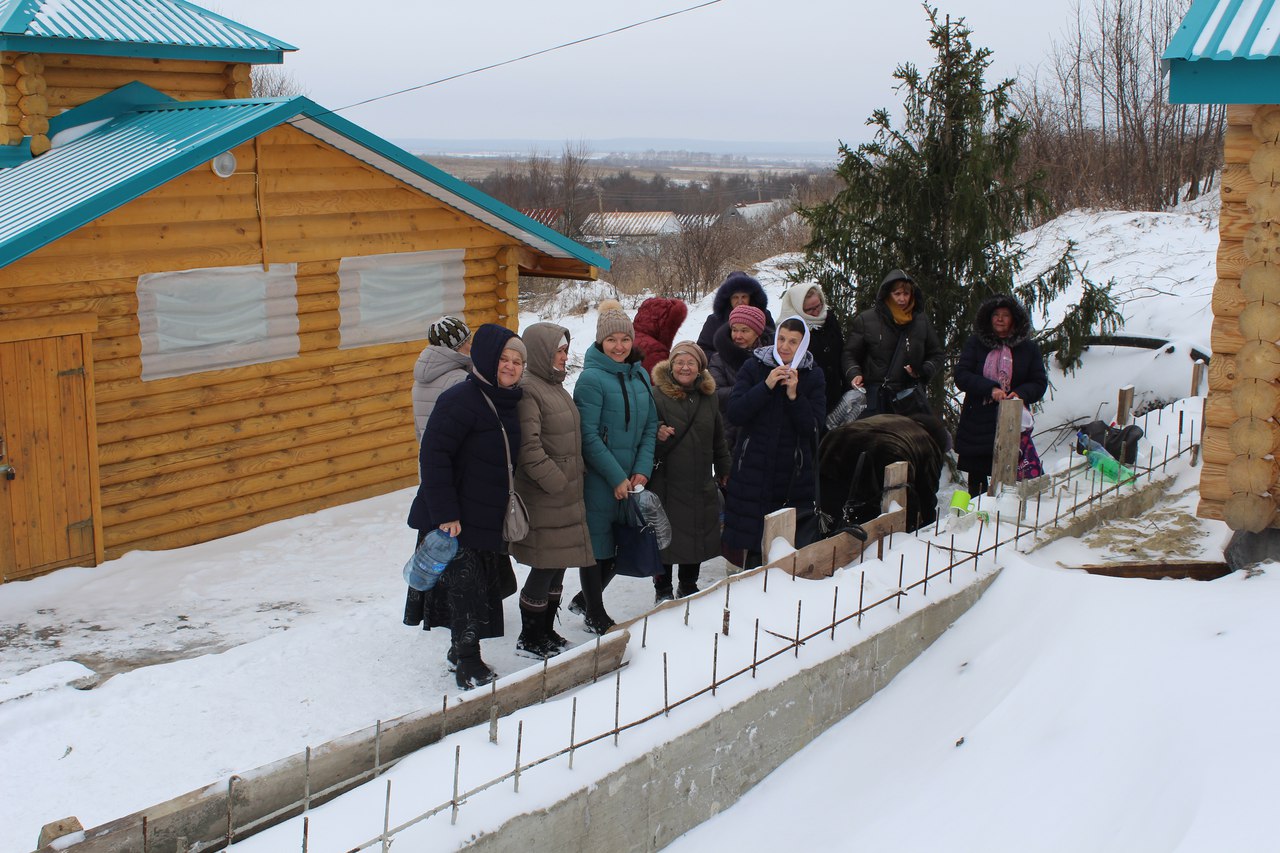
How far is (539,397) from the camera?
5.75 metres

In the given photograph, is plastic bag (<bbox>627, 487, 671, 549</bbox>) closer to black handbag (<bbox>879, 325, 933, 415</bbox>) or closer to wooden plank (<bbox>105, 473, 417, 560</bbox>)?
black handbag (<bbox>879, 325, 933, 415</bbox>)

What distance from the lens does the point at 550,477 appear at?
5668 millimetres

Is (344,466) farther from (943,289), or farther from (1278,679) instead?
(1278,679)

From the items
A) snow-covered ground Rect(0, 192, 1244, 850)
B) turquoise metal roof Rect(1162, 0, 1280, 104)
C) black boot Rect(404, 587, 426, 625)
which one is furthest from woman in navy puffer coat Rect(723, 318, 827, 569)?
turquoise metal roof Rect(1162, 0, 1280, 104)

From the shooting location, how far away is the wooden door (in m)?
7.71

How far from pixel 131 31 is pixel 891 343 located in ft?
22.6

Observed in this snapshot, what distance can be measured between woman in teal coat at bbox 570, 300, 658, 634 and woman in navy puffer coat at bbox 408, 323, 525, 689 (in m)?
0.54

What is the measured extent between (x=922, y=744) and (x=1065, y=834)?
36.2 inches

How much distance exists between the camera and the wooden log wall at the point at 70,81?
9648mm

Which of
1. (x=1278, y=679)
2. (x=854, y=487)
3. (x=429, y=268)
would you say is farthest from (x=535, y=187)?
(x=1278, y=679)

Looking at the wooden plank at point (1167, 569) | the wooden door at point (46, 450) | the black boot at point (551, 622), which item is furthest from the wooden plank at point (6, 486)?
the wooden plank at point (1167, 569)

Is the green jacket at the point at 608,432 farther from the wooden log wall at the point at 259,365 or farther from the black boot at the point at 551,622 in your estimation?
the wooden log wall at the point at 259,365

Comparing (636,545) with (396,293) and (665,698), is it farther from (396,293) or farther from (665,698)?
(396,293)

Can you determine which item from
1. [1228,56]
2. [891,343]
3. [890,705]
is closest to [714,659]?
[890,705]
